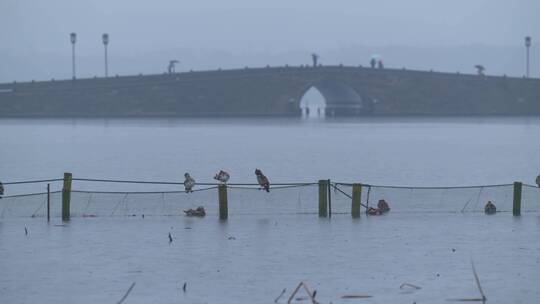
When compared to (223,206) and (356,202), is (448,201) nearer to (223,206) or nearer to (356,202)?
(356,202)

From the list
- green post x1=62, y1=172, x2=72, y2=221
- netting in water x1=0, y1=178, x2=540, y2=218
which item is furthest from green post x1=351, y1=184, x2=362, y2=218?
green post x1=62, y1=172, x2=72, y2=221

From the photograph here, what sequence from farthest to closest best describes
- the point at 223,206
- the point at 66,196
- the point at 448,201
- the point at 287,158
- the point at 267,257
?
the point at 287,158, the point at 448,201, the point at 223,206, the point at 66,196, the point at 267,257

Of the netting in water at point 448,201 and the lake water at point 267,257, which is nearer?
the lake water at point 267,257

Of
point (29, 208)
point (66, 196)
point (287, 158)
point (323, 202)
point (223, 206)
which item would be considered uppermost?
point (66, 196)

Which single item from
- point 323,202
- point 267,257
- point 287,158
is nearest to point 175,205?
point 323,202

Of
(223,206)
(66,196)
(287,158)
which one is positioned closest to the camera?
(66,196)

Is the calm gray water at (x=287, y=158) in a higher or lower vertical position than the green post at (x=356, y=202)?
lower

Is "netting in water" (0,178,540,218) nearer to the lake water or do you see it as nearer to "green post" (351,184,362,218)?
"green post" (351,184,362,218)

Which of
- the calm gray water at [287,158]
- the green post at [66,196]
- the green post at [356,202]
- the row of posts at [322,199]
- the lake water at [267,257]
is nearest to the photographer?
the lake water at [267,257]

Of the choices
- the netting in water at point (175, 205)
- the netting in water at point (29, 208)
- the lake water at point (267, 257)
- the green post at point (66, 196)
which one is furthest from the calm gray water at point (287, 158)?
the green post at point (66, 196)

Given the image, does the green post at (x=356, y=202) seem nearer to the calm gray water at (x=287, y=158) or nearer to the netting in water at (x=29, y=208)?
the netting in water at (x=29, y=208)

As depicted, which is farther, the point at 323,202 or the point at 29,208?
the point at 29,208

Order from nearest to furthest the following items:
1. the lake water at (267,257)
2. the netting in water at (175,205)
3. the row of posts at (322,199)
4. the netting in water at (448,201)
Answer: the lake water at (267,257)
the row of posts at (322,199)
the netting in water at (175,205)
the netting in water at (448,201)

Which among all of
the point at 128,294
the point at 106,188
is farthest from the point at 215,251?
the point at 106,188
